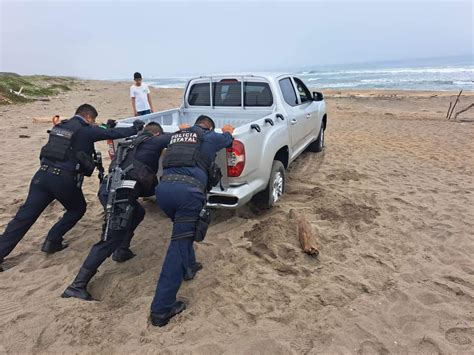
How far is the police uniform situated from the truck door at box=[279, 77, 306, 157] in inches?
98.8

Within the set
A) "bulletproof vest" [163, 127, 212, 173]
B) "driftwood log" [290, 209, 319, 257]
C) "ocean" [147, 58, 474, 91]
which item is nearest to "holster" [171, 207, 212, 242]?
"bulletproof vest" [163, 127, 212, 173]

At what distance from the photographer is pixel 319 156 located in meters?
7.98

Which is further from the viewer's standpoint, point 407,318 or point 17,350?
point 407,318

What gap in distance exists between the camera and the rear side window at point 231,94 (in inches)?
216

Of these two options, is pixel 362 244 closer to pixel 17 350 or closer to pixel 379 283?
pixel 379 283

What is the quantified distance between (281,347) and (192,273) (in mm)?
1244

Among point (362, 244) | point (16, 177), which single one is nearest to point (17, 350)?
point (362, 244)

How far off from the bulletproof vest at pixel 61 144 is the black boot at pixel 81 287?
4.07 ft

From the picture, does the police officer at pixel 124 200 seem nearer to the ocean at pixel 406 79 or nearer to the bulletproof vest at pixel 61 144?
the bulletproof vest at pixel 61 144

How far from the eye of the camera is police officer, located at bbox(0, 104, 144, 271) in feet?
12.7

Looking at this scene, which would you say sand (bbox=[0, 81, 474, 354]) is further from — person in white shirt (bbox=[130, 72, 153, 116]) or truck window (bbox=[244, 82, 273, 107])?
person in white shirt (bbox=[130, 72, 153, 116])

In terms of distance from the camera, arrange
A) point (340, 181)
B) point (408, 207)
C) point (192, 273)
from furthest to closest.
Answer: point (340, 181), point (408, 207), point (192, 273)

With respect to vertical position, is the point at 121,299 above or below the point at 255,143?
below

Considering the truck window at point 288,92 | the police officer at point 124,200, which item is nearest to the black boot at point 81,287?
the police officer at point 124,200
